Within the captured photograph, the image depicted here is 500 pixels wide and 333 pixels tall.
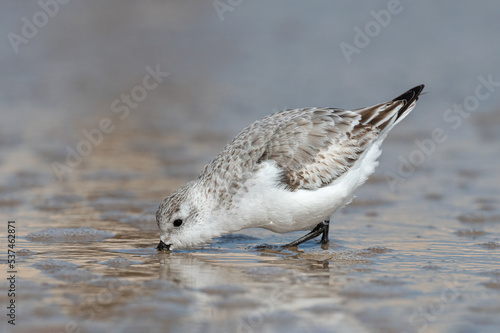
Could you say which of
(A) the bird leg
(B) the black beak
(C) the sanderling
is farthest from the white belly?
(B) the black beak

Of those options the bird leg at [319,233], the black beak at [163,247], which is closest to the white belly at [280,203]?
the bird leg at [319,233]

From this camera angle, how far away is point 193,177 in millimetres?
10023

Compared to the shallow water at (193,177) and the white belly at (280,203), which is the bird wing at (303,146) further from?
the shallow water at (193,177)

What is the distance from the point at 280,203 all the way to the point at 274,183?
197mm

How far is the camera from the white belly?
23.2ft

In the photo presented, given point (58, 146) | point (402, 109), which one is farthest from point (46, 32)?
point (402, 109)

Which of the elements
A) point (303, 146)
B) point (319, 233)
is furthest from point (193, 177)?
point (303, 146)

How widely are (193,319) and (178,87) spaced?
31.6ft

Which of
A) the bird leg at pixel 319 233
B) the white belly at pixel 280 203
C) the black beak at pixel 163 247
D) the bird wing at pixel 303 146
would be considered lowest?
the black beak at pixel 163 247

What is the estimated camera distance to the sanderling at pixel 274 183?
7.10 m

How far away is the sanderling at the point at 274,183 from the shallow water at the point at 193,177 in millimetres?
327

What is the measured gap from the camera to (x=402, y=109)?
796 centimetres

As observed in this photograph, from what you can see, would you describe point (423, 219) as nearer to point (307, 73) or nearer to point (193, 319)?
point (193, 319)

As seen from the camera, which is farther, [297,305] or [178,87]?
[178,87]
